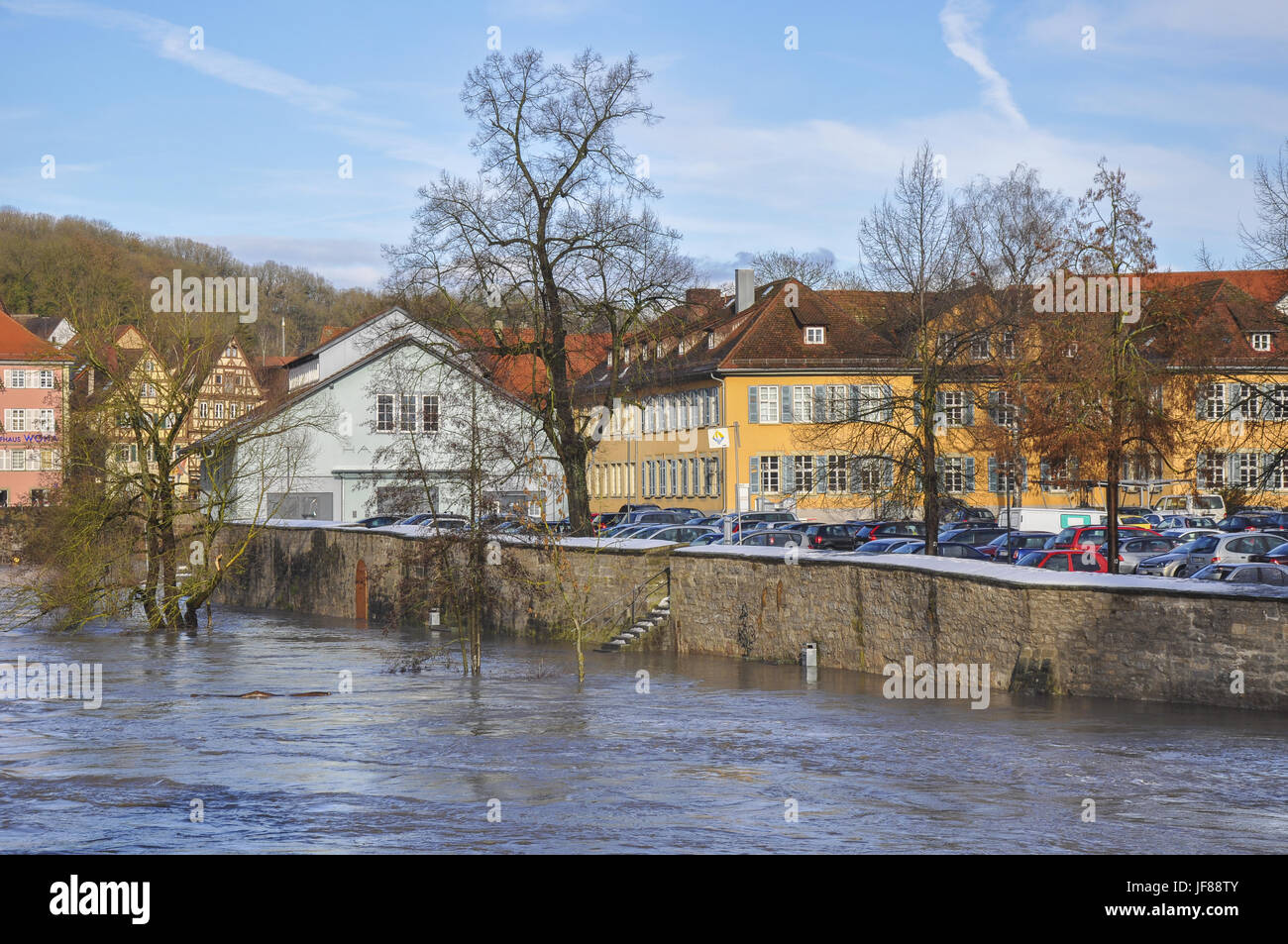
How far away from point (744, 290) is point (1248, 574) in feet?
159

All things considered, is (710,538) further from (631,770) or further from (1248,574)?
(631,770)

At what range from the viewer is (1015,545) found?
139 feet

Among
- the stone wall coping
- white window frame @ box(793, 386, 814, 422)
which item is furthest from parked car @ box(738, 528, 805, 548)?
white window frame @ box(793, 386, 814, 422)

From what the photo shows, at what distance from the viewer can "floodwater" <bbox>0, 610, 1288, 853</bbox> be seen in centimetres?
1297

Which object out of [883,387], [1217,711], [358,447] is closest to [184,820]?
[1217,711]

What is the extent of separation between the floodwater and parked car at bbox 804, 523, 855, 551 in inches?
776

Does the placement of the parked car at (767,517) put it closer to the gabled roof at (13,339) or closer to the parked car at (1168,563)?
the parked car at (1168,563)

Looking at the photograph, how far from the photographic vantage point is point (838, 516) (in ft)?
210

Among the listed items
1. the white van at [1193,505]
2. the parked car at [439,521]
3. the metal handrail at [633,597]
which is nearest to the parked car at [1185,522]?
the white van at [1193,505]

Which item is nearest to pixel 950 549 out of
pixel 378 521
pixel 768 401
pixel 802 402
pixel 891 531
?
pixel 891 531

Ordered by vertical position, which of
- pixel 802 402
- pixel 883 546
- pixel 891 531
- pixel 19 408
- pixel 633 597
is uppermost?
pixel 19 408

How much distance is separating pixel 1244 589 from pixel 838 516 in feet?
146

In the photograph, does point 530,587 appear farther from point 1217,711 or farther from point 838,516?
point 838,516
